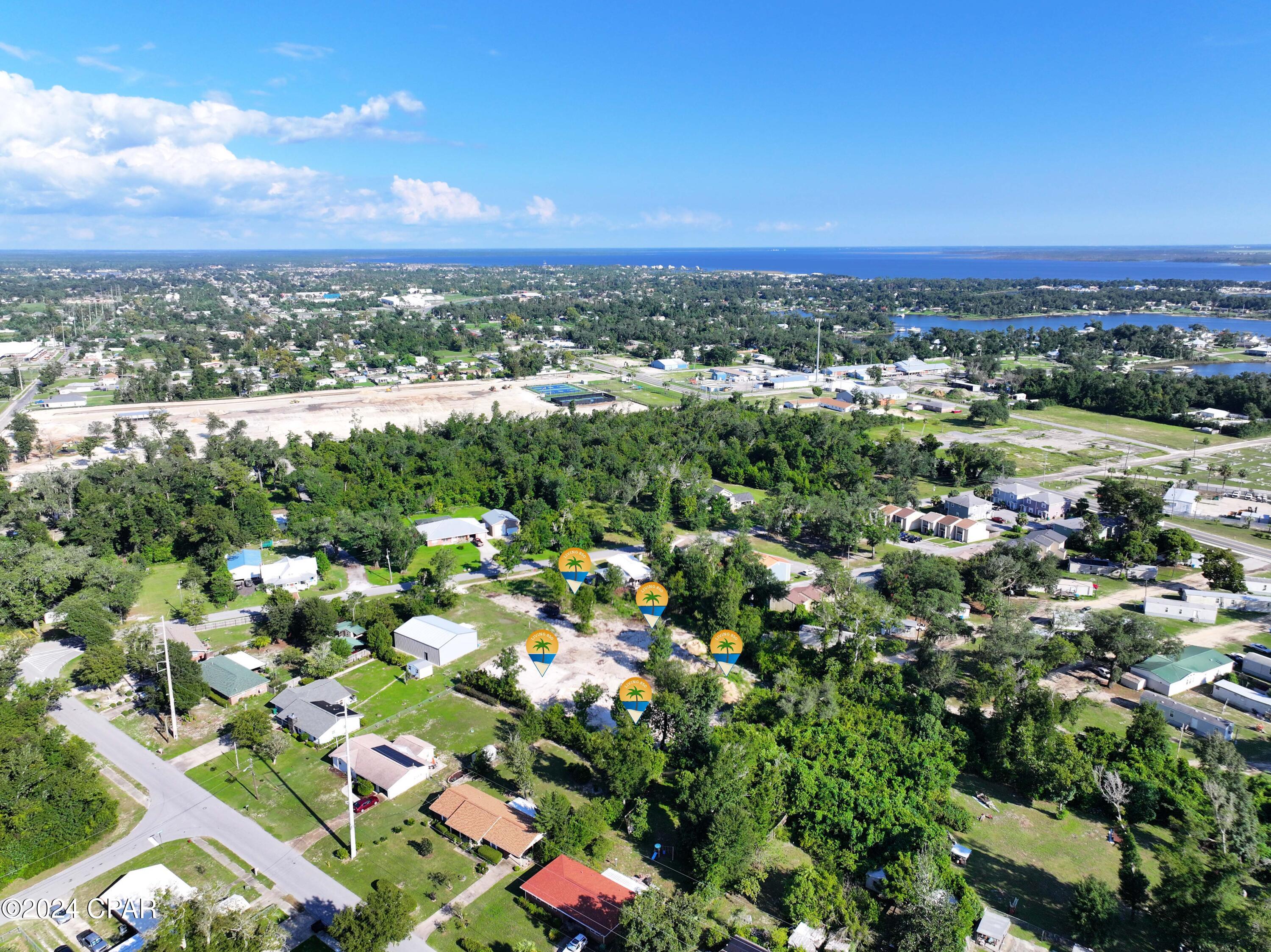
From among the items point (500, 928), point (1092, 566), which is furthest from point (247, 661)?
point (1092, 566)

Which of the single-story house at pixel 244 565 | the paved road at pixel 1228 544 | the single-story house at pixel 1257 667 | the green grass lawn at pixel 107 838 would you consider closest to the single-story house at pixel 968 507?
the paved road at pixel 1228 544

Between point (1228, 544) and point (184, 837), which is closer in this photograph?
point (184, 837)

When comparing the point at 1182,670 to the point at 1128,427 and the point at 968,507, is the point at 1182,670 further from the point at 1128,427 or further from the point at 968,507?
the point at 1128,427

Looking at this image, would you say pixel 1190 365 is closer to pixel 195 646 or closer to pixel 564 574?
pixel 564 574

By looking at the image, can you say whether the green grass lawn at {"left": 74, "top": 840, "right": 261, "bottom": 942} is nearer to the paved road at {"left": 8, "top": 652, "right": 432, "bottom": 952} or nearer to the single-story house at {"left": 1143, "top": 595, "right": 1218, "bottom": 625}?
the paved road at {"left": 8, "top": 652, "right": 432, "bottom": 952}

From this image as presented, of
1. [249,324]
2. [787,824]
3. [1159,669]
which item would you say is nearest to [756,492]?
[1159,669]
